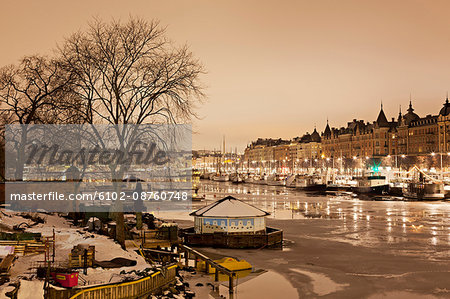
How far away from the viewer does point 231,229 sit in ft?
98.6

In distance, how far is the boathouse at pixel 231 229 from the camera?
2867 cm

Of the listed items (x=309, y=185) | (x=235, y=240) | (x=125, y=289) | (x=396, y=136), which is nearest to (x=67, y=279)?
(x=125, y=289)

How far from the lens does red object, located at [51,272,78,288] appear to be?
1457 cm

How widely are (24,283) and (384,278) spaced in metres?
15.2

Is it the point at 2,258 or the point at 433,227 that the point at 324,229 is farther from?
the point at 2,258

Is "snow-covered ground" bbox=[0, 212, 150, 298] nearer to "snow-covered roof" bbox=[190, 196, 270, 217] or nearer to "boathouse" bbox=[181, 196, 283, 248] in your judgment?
"boathouse" bbox=[181, 196, 283, 248]

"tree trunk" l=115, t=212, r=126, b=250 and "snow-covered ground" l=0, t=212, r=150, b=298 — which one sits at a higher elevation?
"tree trunk" l=115, t=212, r=126, b=250

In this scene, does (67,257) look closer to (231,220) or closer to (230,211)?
(231,220)

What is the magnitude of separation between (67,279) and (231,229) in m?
16.5

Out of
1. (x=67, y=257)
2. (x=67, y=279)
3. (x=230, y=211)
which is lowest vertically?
(x=67, y=257)

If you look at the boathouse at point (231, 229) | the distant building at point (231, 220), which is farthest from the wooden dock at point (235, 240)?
the distant building at point (231, 220)

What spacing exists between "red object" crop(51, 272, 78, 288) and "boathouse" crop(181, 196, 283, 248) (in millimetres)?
14829

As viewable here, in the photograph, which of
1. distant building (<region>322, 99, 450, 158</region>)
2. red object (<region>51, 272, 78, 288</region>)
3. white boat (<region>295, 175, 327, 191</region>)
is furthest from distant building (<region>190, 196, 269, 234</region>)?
distant building (<region>322, 99, 450, 158</region>)

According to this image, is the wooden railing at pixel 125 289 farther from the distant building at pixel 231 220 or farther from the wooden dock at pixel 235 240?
the distant building at pixel 231 220
